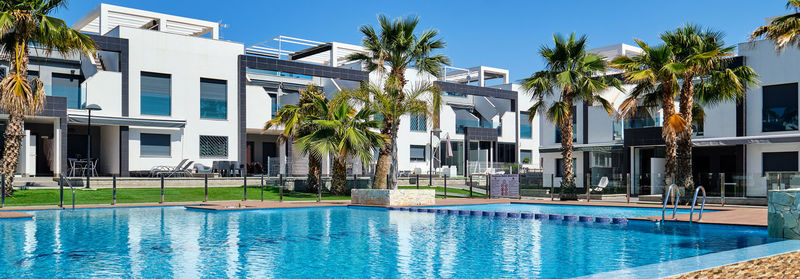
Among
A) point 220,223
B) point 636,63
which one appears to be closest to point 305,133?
point 220,223

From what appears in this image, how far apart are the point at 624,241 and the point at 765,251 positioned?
3818 millimetres

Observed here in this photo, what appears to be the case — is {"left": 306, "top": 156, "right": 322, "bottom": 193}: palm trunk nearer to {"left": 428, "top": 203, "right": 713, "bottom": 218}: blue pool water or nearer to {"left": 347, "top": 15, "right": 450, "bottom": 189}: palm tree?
{"left": 347, "top": 15, "right": 450, "bottom": 189}: palm tree

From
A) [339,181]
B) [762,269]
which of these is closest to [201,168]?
[339,181]

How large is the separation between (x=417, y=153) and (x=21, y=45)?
28212 millimetres

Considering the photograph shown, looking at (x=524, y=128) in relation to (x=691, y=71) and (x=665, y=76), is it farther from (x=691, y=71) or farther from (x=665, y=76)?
(x=691, y=71)

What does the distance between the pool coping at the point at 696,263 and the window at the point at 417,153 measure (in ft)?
118

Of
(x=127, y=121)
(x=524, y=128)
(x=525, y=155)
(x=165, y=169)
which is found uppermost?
(x=524, y=128)

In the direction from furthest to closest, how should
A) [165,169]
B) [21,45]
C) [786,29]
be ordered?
[165,169]
[21,45]
[786,29]

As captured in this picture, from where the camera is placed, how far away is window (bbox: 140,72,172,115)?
32.8 metres

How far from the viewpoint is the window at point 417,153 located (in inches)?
1780

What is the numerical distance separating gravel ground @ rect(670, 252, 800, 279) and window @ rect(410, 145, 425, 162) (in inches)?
1432

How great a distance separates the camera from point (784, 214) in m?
10.7

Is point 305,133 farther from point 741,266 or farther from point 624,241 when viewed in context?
point 741,266

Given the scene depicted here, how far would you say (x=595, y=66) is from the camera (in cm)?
2425
